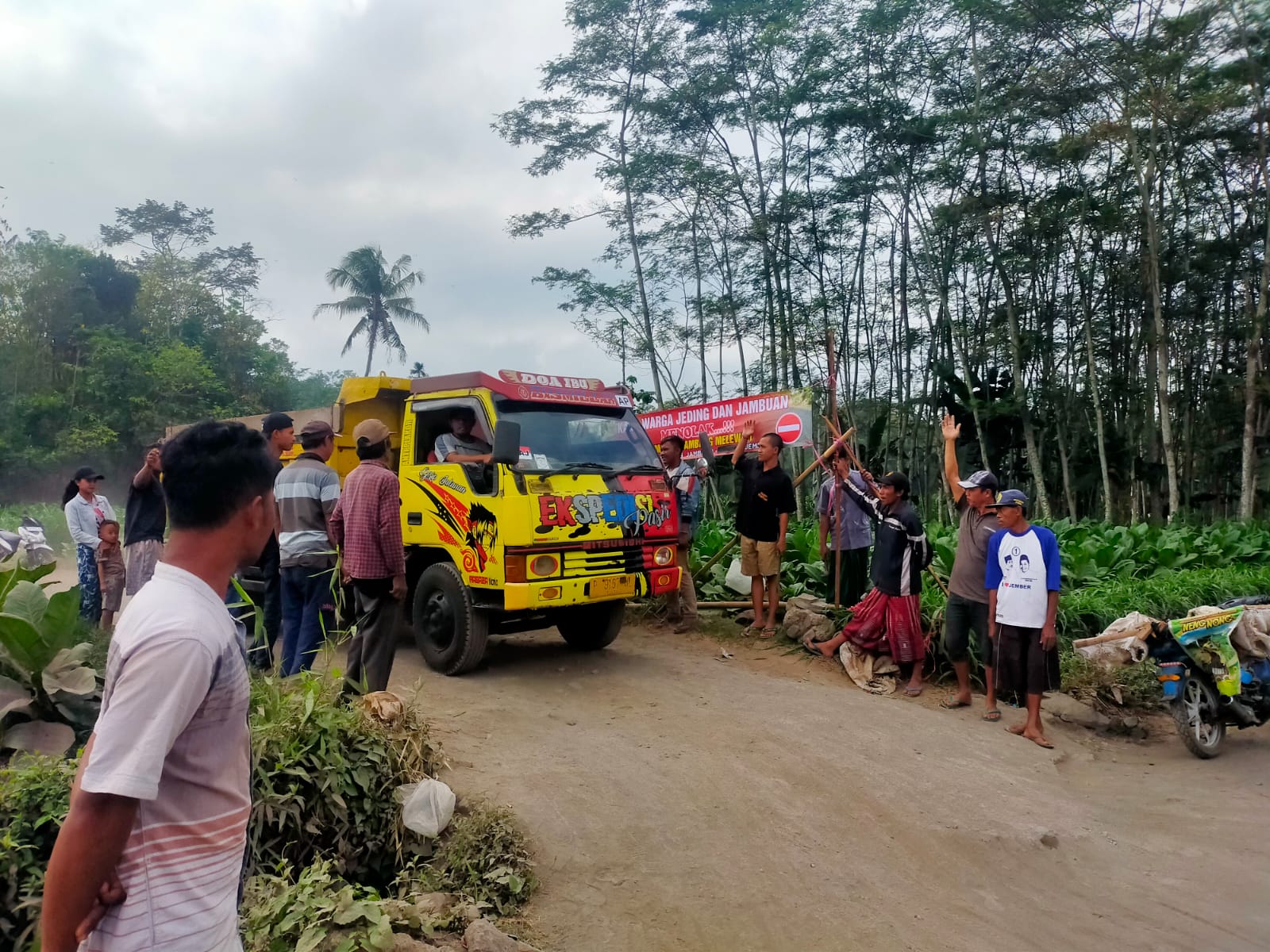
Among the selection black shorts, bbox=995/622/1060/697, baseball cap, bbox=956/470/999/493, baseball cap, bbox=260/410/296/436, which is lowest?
black shorts, bbox=995/622/1060/697

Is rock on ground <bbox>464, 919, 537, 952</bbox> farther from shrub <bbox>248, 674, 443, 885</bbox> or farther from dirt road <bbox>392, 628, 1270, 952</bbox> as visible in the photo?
shrub <bbox>248, 674, 443, 885</bbox>

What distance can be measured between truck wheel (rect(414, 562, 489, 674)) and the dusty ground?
159 millimetres

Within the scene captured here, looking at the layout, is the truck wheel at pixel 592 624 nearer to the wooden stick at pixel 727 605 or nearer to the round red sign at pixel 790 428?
the wooden stick at pixel 727 605

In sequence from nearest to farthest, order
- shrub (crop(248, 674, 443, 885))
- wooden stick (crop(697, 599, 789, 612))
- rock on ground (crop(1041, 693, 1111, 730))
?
1. shrub (crop(248, 674, 443, 885))
2. rock on ground (crop(1041, 693, 1111, 730))
3. wooden stick (crop(697, 599, 789, 612))

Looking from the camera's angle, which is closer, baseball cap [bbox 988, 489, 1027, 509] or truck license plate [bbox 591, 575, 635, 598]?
baseball cap [bbox 988, 489, 1027, 509]

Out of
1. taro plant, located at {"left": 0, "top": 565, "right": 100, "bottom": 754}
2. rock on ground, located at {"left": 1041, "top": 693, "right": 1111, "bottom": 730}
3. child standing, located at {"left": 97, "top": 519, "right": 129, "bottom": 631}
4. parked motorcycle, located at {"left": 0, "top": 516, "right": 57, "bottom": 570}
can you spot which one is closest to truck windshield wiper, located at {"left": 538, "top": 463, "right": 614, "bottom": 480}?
taro plant, located at {"left": 0, "top": 565, "right": 100, "bottom": 754}

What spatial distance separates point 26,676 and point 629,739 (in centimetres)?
304

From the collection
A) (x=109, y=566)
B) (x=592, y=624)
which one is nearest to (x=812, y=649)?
(x=592, y=624)

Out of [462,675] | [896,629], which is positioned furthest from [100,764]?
[896,629]

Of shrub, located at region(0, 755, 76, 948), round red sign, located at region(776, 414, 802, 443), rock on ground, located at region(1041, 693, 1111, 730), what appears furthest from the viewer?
round red sign, located at region(776, 414, 802, 443)

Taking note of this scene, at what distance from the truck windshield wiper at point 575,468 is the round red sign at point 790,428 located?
1.95 m

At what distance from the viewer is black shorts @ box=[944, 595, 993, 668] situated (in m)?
5.94

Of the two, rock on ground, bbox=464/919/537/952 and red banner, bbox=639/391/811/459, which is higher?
red banner, bbox=639/391/811/459

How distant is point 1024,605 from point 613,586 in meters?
2.77
